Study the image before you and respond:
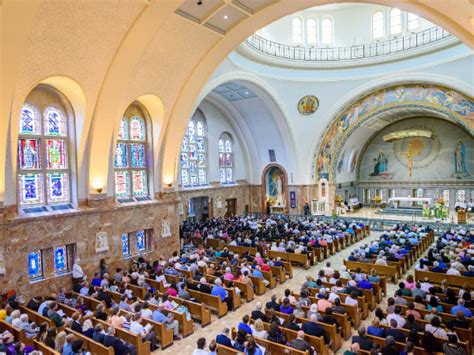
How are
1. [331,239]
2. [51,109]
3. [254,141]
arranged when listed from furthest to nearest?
[254,141] < [331,239] < [51,109]

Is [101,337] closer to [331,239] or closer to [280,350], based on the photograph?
[280,350]

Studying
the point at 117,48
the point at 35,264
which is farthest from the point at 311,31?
the point at 35,264

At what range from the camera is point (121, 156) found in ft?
49.0

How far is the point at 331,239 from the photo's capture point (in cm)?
1638

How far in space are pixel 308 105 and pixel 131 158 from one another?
44.2 ft

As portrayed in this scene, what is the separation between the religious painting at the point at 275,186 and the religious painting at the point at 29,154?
58.6 ft

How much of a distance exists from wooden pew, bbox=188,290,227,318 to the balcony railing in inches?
583

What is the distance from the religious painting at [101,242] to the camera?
1283 centimetres

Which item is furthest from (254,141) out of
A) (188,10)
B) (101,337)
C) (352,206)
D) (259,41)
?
(101,337)

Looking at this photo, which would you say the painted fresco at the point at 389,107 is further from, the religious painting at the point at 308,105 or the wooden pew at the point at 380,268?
the wooden pew at the point at 380,268

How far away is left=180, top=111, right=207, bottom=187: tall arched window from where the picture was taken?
22578 mm

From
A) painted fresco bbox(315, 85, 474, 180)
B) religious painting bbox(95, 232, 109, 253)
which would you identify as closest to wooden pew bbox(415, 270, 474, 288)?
religious painting bbox(95, 232, 109, 253)

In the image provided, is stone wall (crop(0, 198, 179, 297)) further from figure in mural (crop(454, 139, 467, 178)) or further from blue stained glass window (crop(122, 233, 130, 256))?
figure in mural (crop(454, 139, 467, 178))

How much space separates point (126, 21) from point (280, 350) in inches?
376
